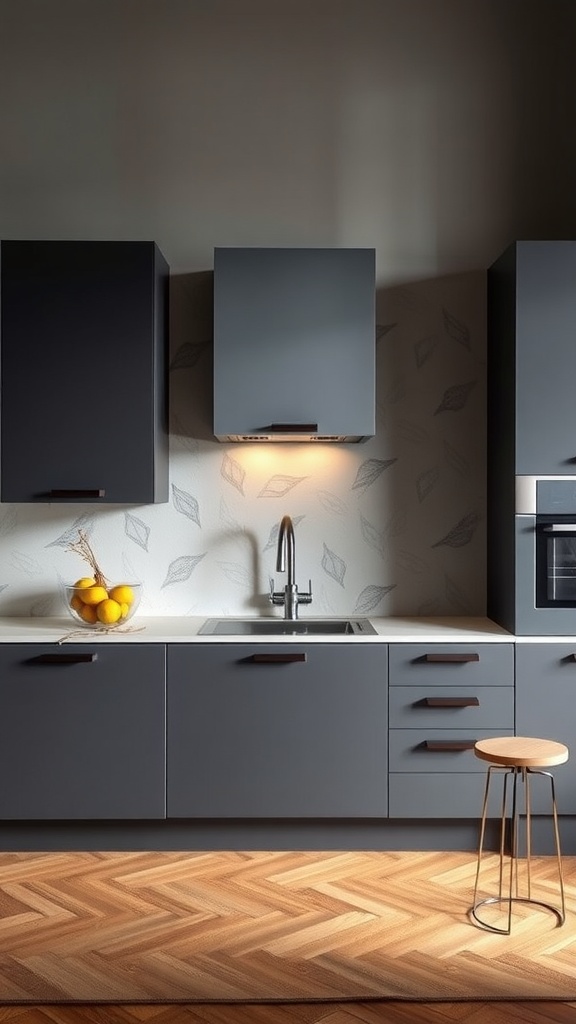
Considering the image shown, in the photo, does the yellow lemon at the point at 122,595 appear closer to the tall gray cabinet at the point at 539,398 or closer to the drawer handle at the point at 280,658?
the drawer handle at the point at 280,658

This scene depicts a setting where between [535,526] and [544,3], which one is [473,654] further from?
[544,3]

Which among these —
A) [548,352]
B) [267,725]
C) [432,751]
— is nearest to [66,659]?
[267,725]

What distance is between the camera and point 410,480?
362 centimetres

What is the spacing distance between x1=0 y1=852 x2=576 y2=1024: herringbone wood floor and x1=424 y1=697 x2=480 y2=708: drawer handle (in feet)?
1.69

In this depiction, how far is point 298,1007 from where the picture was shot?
220 cm

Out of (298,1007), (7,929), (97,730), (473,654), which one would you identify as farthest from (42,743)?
(473,654)

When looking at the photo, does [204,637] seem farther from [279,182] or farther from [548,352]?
[279,182]

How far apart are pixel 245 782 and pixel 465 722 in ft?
2.48

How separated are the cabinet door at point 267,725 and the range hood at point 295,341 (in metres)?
0.80

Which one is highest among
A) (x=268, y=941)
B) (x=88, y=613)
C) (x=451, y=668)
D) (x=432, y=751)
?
(x=88, y=613)

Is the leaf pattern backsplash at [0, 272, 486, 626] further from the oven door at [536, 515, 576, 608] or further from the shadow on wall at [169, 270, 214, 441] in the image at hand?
the oven door at [536, 515, 576, 608]

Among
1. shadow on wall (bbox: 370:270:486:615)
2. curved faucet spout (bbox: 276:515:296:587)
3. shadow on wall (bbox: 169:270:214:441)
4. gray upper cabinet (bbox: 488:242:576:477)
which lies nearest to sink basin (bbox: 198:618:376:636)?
curved faucet spout (bbox: 276:515:296:587)

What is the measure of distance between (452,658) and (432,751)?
318 millimetres

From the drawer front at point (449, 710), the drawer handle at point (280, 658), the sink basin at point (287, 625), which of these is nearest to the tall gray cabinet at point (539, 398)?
the drawer front at point (449, 710)
